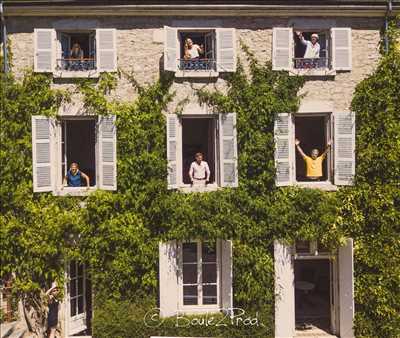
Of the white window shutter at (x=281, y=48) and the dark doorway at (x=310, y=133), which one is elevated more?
the white window shutter at (x=281, y=48)

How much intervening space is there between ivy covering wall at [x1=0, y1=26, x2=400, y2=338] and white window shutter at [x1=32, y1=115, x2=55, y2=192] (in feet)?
0.56

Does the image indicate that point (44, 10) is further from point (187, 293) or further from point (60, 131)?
point (187, 293)

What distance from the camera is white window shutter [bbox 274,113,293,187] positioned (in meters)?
9.40

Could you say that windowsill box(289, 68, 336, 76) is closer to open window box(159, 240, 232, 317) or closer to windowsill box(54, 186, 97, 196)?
open window box(159, 240, 232, 317)

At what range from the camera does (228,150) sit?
938cm

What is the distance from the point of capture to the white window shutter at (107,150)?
9.27 metres

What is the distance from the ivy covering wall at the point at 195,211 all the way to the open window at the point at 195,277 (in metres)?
0.22

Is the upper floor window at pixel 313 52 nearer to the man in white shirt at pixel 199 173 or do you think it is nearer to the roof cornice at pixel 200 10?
the roof cornice at pixel 200 10

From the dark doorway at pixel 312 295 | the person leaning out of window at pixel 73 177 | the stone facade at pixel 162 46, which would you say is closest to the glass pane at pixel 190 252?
the person leaning out of window at pixel 73 177

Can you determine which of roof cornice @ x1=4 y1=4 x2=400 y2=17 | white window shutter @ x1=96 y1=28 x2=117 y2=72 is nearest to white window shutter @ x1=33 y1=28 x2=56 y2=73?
roof cornice @ x1=4 y1=4 x2=400 y2=17

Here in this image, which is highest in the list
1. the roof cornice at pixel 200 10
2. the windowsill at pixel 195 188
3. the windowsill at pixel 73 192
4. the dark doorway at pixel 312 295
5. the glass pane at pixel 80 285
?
the roof cornice at pixel 200 10

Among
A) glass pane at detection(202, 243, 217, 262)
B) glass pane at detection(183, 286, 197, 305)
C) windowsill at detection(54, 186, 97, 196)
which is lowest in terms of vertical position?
glass pane at detection(183, 286, 197, 305)

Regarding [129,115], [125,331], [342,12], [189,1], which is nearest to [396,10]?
[342,12]

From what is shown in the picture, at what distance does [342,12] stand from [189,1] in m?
3.35
